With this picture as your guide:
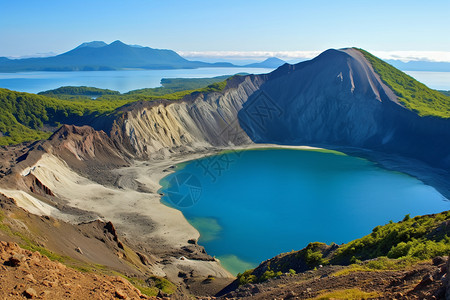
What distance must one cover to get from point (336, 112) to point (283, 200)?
50.4 metres

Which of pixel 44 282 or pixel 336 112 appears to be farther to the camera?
pixel 336 112

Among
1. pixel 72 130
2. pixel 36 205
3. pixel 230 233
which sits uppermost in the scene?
pixel 72 130

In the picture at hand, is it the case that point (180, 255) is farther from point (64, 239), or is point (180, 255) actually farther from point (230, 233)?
point (64, 239)

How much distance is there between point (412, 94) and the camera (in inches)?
3868

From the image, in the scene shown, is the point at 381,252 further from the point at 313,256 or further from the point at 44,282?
the point at 44,282

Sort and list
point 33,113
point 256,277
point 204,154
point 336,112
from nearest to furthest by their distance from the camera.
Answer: point 256,277 → point 204,154 → point 33,113 → point 336,112

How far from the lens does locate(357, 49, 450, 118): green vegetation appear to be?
87562mm

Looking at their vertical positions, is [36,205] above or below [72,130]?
below

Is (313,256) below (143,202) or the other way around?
the other way around

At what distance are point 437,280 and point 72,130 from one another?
61114 millimetres

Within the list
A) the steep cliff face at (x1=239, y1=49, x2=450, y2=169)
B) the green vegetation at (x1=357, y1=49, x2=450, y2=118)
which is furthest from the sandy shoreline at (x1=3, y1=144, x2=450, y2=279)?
the green vegetation at (x1=357, y1=49, x2=450, y2=118)

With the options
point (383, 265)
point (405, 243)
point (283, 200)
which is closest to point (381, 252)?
point (405, 243)

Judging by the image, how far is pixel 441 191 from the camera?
58.5m

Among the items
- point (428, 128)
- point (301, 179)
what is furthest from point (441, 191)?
point (428, 128)
